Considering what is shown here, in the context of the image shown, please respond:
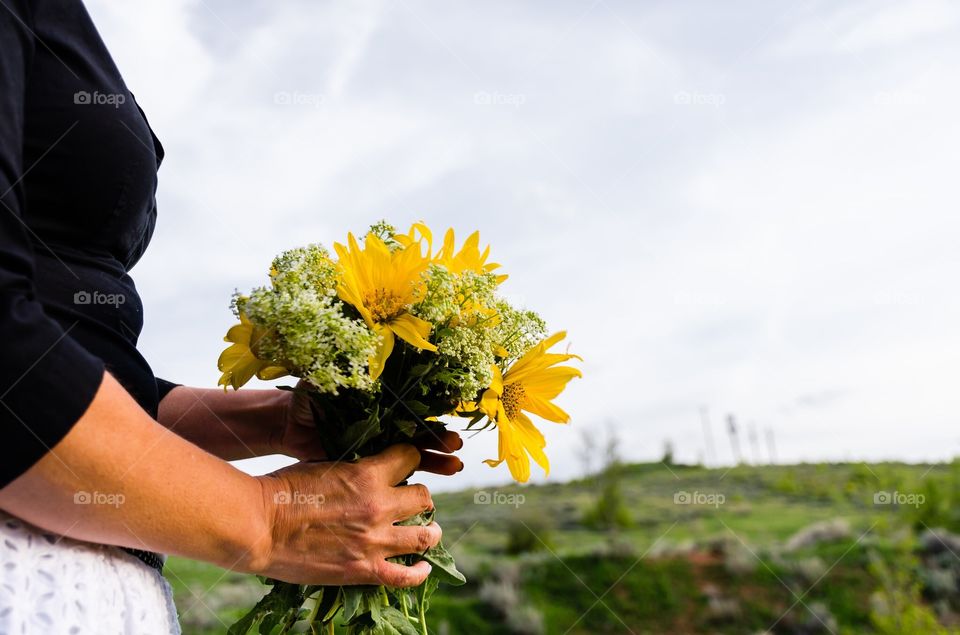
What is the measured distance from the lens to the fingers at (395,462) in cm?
128

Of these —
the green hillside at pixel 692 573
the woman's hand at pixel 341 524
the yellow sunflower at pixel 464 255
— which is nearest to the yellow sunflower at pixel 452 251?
the yellow sunflower at pixel 464 255

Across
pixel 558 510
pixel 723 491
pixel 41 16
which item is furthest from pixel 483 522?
pixel 41 16

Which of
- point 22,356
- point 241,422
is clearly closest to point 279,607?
point 241,422

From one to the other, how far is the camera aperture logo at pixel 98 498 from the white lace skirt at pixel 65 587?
0.11 m

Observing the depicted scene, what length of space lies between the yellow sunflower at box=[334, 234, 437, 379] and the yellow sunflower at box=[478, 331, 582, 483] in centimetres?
21

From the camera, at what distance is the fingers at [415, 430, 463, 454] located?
141 centimetres

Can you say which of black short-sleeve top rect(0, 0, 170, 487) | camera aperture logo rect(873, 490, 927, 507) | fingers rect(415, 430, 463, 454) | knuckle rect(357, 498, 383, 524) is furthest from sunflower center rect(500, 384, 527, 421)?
camera aperture logo rect(873, 490, 927, 507)

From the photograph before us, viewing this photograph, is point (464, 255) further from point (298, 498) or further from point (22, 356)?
point (22, 356)

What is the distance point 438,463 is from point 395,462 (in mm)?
158

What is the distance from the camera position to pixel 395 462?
1306mm

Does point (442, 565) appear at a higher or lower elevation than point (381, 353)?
lower

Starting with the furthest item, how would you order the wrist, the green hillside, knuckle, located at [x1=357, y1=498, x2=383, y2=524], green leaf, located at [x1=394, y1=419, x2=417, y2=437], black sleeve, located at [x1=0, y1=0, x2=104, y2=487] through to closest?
1. the green hillside
2. green leaf, located at [x1=394, y1=419, x2=417, y2=437]
3. knuckle, located at [x1=357, y1=498, x2=383, y2=524]
4. the wrist
5. black sleeve, located at [x1=0, y1=0, x2=104, y2=487]

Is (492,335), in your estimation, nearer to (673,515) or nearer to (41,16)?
(41,16)

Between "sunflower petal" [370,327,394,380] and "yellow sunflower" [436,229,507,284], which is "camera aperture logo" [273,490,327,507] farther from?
"yellow sunflower" [436,229,507,284]
